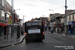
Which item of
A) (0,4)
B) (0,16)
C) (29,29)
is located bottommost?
(29,29)

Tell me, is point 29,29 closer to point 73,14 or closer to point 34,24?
point 34,24

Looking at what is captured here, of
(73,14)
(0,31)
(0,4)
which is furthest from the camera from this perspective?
(73,14)

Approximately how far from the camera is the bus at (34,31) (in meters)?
18.2

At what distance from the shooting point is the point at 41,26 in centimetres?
1880

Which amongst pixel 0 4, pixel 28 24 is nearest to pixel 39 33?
pixel 28 24

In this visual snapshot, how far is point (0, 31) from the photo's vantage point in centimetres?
3381

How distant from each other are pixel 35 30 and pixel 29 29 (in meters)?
0.85

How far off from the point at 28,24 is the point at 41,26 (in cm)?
188

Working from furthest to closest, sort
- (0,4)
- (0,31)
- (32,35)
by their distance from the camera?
(0,31) < (0,4) < (32,35)

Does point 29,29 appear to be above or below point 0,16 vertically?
below

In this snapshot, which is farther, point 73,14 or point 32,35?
point 73,14

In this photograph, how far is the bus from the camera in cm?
1822

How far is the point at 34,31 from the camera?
60.3 ft

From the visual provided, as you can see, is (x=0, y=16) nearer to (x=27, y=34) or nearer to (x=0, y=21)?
(x=0, y=21)
